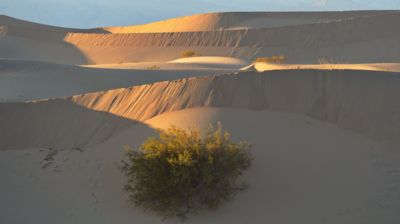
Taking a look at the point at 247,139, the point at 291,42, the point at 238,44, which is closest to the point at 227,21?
the point at 238,44

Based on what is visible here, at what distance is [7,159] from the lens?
1040cm

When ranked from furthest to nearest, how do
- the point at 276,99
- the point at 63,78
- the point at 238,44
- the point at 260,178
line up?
the point at 238,44
the point at 63,78
the point at 276,99
the point at 260,178

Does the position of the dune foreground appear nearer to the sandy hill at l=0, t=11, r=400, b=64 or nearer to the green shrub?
the green shrub

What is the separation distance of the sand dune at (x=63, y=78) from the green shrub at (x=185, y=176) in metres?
12.9

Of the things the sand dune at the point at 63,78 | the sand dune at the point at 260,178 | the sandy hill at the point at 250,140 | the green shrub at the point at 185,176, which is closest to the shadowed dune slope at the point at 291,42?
the sand dune at the point at 63,78

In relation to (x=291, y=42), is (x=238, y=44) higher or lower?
higher

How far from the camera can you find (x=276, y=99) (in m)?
10.5

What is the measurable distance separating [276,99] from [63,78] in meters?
15.0

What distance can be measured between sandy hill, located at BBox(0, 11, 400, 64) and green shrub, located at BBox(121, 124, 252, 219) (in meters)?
29.7

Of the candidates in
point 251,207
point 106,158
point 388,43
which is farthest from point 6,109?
point 388,43

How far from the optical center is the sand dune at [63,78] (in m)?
21.4

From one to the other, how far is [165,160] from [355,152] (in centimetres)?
315

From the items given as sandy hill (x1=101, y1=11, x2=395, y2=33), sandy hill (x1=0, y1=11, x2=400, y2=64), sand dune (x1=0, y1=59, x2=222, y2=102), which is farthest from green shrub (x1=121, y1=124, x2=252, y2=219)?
sandy hill (x1=101, y1=11, x2=395, y2=33)

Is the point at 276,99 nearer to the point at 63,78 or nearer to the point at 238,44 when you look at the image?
the point at 63,78
